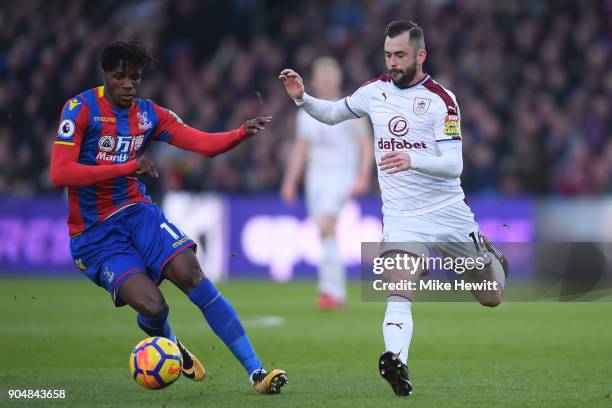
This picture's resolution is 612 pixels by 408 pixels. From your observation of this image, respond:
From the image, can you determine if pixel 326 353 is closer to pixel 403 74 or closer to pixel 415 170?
pixel 415 170

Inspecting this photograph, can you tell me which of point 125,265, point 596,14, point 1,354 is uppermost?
point 596,14

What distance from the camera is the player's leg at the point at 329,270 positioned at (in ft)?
44.3

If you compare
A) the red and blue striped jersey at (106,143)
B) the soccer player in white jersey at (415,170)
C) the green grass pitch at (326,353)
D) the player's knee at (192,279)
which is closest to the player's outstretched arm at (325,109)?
the soccer player in white jersey at (415,170)

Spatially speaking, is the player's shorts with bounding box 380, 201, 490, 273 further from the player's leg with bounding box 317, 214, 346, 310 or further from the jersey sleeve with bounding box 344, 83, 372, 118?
the player's leg with bounding box 317, 214, 346, 310

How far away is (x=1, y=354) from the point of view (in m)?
9.35

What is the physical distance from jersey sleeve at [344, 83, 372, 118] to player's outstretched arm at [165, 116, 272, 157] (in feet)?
2.06

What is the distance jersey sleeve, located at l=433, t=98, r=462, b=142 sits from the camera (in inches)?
282

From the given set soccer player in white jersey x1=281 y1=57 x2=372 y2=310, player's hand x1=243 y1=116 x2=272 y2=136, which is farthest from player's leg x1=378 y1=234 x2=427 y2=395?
soccer player in white jersey x1=281 y1=57 x2=372 y2=310

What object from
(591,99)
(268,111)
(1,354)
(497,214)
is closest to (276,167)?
(268,111)

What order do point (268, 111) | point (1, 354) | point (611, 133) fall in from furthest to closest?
point (268, 111)
point (611, 133)
point (1, 354)

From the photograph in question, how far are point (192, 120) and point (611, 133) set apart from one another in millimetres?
7104

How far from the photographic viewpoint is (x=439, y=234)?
738 centimetres

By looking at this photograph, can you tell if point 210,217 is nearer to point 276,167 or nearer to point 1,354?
point 276,167

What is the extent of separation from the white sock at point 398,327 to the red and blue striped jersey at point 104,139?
1798 millimetres
